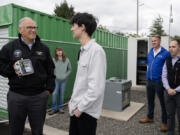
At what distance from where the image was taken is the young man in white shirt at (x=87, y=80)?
5.21 ft

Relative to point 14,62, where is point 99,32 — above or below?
above

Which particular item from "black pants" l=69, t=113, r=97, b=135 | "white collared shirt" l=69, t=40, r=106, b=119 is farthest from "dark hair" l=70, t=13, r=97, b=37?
"black pants" l=69, t=113, r=97, b=135

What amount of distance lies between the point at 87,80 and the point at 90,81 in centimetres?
7

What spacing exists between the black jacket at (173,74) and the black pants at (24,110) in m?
2.26

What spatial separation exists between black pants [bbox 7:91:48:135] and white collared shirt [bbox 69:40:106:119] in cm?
87

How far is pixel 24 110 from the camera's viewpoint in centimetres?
239

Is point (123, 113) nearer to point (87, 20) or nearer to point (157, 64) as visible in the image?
point (157, 64)

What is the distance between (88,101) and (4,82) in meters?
3.66

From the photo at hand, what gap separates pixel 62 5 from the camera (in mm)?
32344

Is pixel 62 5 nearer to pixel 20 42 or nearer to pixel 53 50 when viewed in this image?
pixel 53 50

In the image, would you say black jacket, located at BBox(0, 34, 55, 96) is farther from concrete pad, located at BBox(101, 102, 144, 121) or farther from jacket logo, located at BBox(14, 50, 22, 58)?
concrete pad, located at BBox(101, 102, 144, 121)

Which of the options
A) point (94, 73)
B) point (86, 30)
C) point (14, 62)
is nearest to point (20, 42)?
point (14, 62)

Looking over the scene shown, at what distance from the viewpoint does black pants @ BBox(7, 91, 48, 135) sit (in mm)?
2332

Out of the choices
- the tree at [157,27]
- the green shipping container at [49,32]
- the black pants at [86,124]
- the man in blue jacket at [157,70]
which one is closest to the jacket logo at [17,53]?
the black pants at [86,124]
